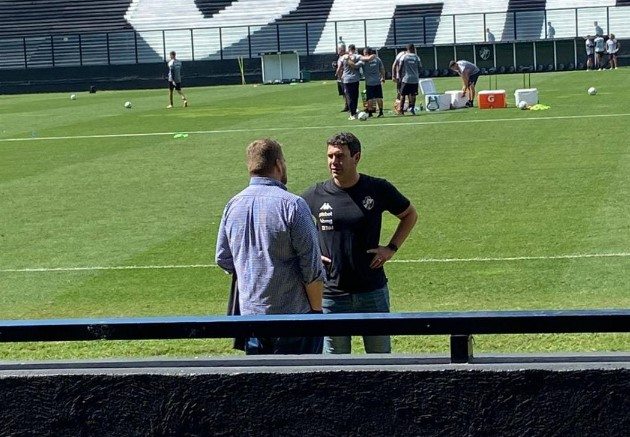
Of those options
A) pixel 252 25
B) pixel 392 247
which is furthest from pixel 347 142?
pixel 252 25

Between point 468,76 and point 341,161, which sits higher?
point 468,76

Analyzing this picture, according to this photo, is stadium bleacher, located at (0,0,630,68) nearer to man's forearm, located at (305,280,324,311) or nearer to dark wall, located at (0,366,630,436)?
man's forearm, located at (305,280,324,311)

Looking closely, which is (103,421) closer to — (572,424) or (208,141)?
(572,424)

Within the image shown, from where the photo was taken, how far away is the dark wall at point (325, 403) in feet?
13.8

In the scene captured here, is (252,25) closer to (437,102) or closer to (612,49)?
(612,49)

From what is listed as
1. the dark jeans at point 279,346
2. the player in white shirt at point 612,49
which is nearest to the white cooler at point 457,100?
the player in white shirt at point 612,49

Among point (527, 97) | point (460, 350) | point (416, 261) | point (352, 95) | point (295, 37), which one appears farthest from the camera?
point (295, 37)

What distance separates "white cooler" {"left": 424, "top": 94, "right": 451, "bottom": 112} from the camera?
1335 inches

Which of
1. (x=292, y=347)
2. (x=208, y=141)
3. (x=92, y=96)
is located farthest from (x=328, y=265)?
(x=92, y=96)

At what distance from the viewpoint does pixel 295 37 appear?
217 feet

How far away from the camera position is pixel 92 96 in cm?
5531

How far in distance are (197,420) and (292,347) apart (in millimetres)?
973

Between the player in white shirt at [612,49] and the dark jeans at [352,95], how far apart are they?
90.1 ft

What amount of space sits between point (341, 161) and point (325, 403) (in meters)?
3.63
